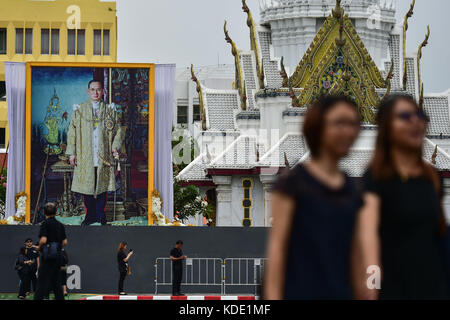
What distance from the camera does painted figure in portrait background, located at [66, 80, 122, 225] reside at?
2959 cm

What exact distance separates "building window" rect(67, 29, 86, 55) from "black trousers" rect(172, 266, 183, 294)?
4138 centimetres

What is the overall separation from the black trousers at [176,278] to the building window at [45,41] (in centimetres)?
4158

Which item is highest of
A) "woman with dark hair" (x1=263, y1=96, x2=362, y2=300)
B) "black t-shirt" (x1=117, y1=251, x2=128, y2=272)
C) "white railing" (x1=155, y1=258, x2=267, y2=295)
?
"woman with dark hair" (x1=263, y1=96, x2=362, y2=300)

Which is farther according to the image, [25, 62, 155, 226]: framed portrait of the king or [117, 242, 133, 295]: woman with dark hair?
[25, 62, 155, 226]: framed portrait of the king

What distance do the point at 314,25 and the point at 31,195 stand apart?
74.5 feet

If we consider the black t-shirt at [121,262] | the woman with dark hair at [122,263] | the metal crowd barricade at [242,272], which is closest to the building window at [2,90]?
the metal crowd barricade at [242,272]

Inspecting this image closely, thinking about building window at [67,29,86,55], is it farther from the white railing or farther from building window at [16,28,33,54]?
the white railing

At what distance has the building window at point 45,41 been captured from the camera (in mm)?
65500

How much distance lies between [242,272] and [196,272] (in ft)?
3.26

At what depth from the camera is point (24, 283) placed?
24312mm

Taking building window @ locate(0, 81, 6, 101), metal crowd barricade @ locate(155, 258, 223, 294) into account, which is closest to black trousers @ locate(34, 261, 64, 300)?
metal crowd barricade @ locate(155, 258, 223, 294)

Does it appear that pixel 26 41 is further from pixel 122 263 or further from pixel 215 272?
pixel 122 263

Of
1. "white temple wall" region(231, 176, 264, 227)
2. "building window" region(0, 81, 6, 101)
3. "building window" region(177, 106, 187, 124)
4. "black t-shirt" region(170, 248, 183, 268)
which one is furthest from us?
"building window" region(177, 106, 187, 124)

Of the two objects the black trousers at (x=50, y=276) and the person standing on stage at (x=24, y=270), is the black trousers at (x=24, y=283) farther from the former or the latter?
the black trousers at (x=50, y=276)
